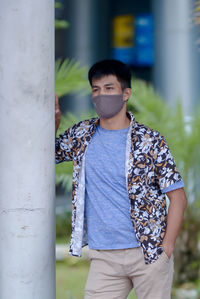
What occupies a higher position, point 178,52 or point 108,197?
point 178,52

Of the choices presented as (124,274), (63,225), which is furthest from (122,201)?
(63,225)

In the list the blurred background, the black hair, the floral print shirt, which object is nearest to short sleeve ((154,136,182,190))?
the floral print shirt

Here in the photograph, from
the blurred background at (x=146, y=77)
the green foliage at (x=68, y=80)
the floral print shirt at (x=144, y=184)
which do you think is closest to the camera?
the floral print shirt at (x=144, y=184)

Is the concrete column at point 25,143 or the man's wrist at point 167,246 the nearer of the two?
the concrete column at point 25,143

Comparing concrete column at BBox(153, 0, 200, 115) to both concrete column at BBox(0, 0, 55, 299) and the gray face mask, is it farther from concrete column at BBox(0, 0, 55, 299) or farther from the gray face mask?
concrete column at BBox(0, 0, 55, 299)

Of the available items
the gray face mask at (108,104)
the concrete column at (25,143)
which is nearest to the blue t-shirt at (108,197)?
the gray face mask at (108,104)

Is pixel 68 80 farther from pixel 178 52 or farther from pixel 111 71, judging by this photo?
pixel 178 52

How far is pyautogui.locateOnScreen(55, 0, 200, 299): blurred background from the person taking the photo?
5906 mm

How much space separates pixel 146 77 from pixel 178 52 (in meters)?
1.19

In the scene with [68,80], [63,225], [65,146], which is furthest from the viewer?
[63,225]

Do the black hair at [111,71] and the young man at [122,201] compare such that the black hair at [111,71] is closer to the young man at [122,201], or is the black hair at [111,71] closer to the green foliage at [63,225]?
the young man at [122,201]

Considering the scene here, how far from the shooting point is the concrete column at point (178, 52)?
29.7 ft

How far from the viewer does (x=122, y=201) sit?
9.73 ft

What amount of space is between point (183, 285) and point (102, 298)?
3.13m
